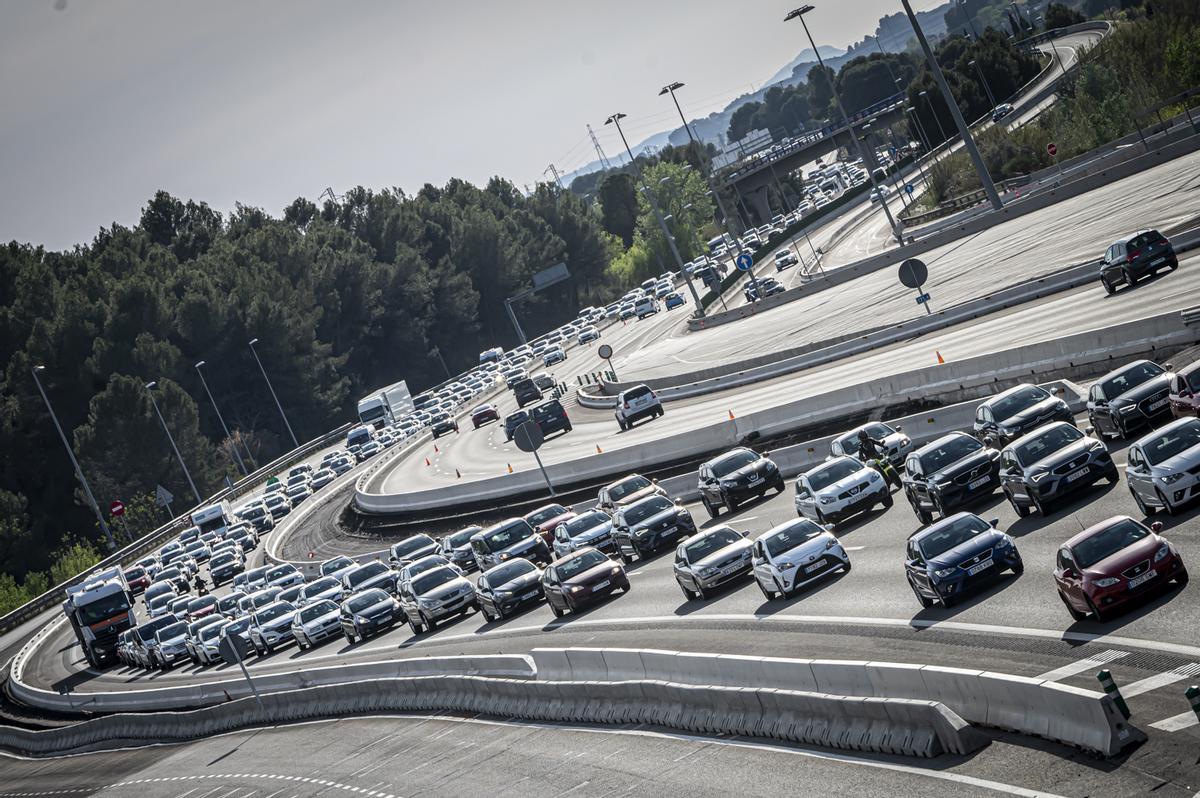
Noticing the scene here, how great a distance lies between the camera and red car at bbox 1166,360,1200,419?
77.7 feet

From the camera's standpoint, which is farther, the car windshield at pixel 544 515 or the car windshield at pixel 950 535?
the car windshield at pixel 544 515

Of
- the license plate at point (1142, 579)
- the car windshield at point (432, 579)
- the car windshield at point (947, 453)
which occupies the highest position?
the car windshield at point (432, 579)

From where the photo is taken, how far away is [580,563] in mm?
33188

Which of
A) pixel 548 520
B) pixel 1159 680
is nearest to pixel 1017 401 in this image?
pixel 1159 680

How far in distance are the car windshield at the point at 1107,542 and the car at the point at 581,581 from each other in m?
16.0

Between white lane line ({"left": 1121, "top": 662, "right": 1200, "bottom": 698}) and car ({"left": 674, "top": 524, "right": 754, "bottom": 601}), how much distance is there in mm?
14357

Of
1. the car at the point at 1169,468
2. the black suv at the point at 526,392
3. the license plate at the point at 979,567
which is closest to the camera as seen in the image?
the car at the point at 1169,468

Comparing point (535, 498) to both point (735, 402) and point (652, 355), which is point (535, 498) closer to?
point (735, 402)

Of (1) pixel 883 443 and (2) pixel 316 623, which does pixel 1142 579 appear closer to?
(1) pixel 883 443

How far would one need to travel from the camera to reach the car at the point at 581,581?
32.3m

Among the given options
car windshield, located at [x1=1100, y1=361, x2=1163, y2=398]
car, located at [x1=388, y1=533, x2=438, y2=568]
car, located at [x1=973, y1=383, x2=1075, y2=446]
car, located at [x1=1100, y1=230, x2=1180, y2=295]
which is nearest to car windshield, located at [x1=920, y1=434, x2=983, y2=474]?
car, located at [x1=973, y1=383, x2=1075, y2=446]

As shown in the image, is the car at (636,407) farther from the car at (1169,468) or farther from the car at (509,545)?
the car at (1169,468)

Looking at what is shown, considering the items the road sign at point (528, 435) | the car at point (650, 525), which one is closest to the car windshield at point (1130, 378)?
the car at point (650, 525)

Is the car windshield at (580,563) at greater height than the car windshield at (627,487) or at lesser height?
lesser
